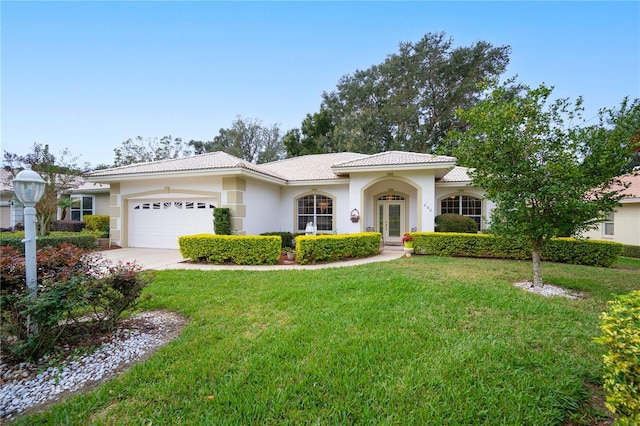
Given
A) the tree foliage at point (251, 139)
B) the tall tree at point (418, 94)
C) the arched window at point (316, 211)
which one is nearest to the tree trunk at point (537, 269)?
the arched window at point (316, 211)

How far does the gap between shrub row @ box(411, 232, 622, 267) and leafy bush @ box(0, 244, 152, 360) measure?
964 centimetres

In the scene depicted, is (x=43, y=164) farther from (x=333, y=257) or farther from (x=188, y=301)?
(x=333, y=257)

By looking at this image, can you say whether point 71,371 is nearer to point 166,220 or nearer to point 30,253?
point 30,253

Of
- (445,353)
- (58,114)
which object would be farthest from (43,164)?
(445,353)

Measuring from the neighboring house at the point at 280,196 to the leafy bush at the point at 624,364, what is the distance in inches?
371

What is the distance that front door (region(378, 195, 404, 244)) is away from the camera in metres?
14.3

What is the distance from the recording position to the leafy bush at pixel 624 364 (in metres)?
1.74

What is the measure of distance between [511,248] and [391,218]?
5.86 metres

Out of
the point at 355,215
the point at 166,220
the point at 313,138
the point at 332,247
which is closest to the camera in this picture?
the point at 332,247

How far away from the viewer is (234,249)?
890cm

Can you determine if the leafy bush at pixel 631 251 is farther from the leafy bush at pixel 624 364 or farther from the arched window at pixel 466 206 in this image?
the leafy bush at pixel 624 364

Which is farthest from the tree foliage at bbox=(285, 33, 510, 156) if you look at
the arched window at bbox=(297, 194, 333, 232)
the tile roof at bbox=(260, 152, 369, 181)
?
the arched window at bbox=(297, 194, 333, 232)

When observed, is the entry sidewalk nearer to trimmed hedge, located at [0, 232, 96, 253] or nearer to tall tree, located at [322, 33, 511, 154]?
trimmed hedge, located at [0, 232, 96, 253]

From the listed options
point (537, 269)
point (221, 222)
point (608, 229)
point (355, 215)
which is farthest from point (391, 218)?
point (608, 229)
